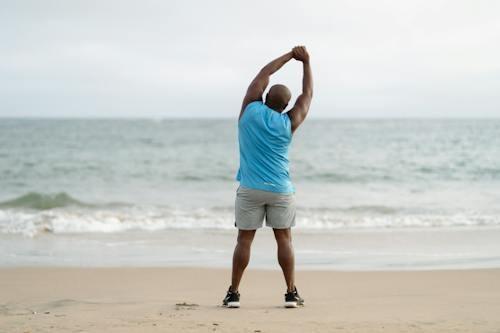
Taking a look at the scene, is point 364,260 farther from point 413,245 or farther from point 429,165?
point 429,165

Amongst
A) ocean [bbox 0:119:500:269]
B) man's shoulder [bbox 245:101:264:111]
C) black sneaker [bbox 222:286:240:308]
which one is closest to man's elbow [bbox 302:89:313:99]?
man's shoulder [bbox 245:101:264:111]

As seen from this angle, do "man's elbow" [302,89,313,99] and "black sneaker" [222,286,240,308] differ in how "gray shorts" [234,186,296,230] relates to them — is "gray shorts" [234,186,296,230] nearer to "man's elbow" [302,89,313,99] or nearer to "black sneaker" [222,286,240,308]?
"black sneaker" [222,286,240,308]

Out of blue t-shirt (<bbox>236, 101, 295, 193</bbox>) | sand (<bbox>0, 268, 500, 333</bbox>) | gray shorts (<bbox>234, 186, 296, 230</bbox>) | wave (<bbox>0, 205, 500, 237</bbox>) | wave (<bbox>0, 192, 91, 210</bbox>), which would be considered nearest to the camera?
sand (<bbox>0, 268, 500, 333</bbox>)

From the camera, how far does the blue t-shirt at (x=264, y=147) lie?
4.66 meters

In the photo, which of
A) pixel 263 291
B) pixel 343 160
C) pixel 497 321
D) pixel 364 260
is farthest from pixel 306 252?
pixel 343 160

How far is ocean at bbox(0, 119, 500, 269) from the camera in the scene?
8.16 m

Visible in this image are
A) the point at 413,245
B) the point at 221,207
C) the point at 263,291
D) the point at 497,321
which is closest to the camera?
the point at 497,321

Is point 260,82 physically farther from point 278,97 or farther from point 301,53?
point 301,53

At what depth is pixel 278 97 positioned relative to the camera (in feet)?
15.7

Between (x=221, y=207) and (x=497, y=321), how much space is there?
34.6ft

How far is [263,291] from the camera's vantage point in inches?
231

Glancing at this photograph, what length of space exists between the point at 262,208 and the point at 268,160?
38cm

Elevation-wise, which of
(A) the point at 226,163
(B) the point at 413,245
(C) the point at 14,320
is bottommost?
(C) the point at 14,320

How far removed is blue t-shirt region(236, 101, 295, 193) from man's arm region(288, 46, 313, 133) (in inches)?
2.5
